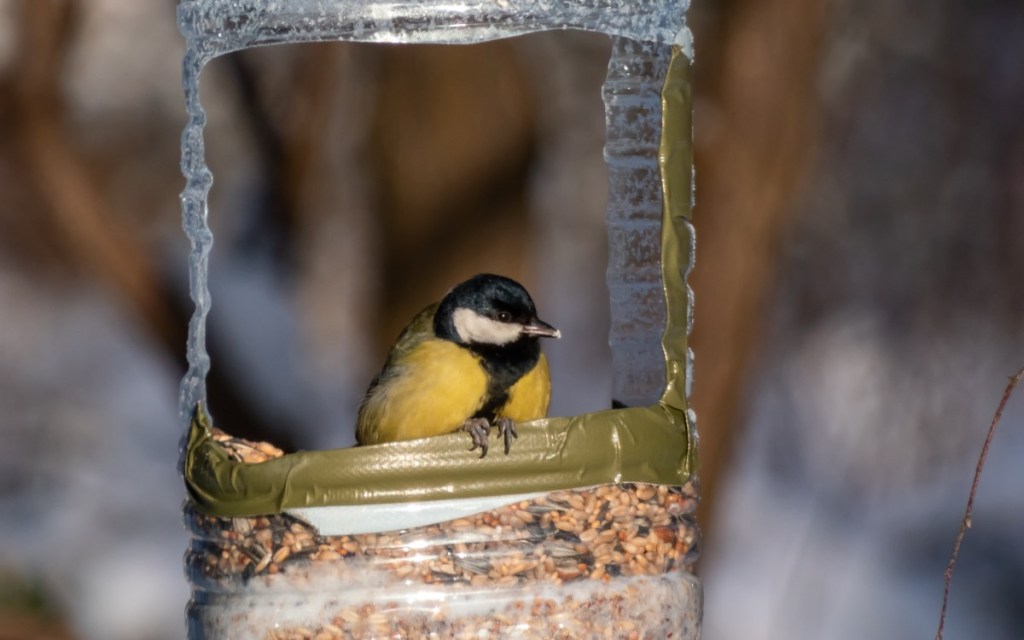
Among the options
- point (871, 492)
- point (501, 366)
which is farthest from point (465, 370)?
point (871, 492)

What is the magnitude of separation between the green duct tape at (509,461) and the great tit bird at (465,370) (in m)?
0.34

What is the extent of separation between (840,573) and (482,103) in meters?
2.29

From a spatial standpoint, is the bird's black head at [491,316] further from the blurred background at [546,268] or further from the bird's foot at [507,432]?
the blurred background at [546,268]

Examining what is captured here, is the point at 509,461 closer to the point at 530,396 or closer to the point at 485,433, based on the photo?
the point at 485,433

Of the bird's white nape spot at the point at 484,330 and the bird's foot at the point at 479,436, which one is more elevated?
the bird's white nape spot at the point at 484,330

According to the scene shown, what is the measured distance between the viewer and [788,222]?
429 cm

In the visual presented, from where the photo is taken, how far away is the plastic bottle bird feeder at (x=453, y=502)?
2.14 metres

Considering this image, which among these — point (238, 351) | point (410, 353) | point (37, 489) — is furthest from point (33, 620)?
point (410, 353)

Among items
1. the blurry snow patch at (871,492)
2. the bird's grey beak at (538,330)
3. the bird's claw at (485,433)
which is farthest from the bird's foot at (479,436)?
the blurry snow patch at (871,492)

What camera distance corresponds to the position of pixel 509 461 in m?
2.15

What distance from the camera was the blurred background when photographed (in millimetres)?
4215

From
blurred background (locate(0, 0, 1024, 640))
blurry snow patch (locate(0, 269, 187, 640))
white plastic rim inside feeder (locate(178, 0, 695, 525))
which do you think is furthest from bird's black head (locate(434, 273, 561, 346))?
blurry snow patch (locate(0, 269, 187, 640))

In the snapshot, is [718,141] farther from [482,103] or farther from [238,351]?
[238,351]

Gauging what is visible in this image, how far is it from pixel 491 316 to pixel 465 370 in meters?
0.16
